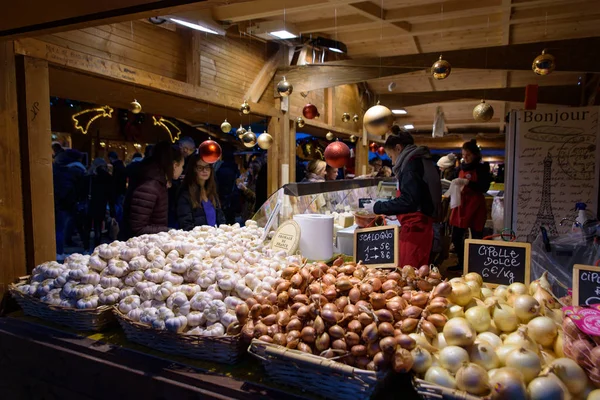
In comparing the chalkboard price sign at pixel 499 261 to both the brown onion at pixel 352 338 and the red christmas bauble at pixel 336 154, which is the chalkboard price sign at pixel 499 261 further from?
the red christmas bauble at pixel 336 154

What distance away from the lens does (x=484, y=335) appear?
1.29 metres

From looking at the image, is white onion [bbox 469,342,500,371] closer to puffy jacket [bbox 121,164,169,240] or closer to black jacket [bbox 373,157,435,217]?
black jacket [bbox 373,157,435,217]

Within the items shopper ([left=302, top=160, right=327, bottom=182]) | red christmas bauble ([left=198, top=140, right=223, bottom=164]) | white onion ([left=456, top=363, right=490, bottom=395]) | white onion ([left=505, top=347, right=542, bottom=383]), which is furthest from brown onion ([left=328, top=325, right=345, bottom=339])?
shopper ([left=302, top=160, right=327, bottom=182])

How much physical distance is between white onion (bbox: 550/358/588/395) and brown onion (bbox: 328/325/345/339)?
1.96 feet

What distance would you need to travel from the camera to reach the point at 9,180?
8.77 feet

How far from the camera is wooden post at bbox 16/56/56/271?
281 cm

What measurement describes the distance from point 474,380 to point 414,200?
210 centimetres

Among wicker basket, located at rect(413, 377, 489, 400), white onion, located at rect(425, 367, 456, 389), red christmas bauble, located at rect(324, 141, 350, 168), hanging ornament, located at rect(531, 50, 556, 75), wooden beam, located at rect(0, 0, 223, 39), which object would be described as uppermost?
hanging ornament, located at rect(531, 50, 556, 75)

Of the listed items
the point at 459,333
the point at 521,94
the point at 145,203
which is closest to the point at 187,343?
the point at 459,333

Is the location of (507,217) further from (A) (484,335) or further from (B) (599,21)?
(B) (599,21)

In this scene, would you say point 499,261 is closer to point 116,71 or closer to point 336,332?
point 336,332

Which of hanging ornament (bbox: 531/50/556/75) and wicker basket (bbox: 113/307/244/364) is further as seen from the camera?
hanging ornament (bbox: 531/50/556/75)

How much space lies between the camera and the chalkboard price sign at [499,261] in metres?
1.70

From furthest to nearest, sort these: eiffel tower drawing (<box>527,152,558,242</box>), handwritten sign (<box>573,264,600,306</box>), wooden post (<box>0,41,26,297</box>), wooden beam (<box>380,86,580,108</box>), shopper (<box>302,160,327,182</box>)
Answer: wooden beam (<box>380,86,580,108</box>), shopper (<box>302,160,327,182</box>), eiffel tower drawing (<box>527,152,558,242</box>), wooden post (<box>0,41,26,297</box>), handwritten sign (<box>573,264,600,306</box>)
